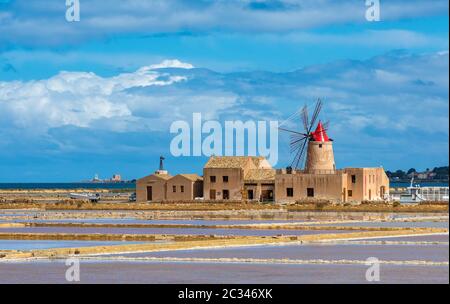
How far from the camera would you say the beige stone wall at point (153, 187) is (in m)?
67.2

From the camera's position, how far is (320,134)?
64.1 metres

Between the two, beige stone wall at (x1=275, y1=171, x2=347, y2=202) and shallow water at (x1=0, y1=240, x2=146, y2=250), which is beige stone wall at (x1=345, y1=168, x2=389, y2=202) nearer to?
beige stone wall at (x1=275, y1=171, x2=347, y2=202)

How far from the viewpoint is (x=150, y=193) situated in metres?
68.3

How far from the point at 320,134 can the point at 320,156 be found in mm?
1660

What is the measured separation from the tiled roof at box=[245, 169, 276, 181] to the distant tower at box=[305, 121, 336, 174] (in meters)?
2.44

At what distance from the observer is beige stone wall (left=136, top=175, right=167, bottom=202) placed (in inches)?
2645

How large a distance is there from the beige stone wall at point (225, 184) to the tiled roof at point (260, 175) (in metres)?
0.73

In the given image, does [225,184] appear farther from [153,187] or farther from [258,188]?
[153,187]

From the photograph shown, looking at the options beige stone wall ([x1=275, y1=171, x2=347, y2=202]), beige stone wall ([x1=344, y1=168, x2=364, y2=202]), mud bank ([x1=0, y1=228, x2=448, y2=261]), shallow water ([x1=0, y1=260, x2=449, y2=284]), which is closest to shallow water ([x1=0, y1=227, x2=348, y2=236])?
mud bank ([x1=0, y1=228, x2=448, y2=261])

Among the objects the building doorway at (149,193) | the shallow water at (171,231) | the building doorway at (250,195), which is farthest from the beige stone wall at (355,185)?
the shallow water at (171,231)

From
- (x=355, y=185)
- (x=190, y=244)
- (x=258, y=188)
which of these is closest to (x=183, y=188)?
(x=258, y=188)

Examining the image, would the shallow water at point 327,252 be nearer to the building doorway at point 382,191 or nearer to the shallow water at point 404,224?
the shallow water at point 404,224
